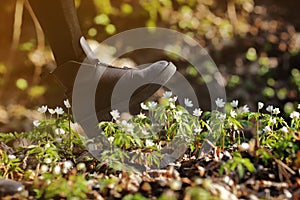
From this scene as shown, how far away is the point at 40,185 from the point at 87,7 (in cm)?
264

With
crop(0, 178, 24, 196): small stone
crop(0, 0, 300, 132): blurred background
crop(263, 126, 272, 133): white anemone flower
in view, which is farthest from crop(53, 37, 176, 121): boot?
crop(0, 0, 300, 132): blurred background

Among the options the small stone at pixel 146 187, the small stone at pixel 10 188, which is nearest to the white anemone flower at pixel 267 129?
the small stone at pixel 146 187

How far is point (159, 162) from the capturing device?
2291 mm

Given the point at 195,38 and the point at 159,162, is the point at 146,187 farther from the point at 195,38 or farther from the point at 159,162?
the point at 195,38

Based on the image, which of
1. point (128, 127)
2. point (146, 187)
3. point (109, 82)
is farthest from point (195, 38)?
point (146, 187)

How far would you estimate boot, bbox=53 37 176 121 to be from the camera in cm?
256

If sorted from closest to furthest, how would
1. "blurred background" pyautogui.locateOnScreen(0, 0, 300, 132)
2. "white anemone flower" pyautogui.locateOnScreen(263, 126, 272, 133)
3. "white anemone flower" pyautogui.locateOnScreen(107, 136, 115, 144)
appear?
"white anemone flower" pyautogui.locateOnScreen(107, 136, 115, 144)
"white anemone flower" pyautogui.locateOnScreen(263, 126, 272, 133)
"blurred background" pyautogui.locateOnScreen(0, 0, 300, 132)

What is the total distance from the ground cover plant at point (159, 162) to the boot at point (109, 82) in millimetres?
83

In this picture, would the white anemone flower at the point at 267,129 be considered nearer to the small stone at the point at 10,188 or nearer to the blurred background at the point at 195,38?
the small stone at the point at 10,188

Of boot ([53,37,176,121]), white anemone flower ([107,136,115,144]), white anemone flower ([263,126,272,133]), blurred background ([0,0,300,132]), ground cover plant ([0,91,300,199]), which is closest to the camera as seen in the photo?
ground cover plant ([0,91,300,199])

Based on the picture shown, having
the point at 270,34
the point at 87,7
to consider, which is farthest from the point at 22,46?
the point at 270,34

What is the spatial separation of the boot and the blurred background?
4.54ft

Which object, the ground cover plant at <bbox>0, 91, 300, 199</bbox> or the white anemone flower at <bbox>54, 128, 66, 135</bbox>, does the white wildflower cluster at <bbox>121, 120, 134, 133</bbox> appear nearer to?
the ground cover plant at <bbox>0, 91, 300, 199</bbox>

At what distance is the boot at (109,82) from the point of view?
8.41ft
